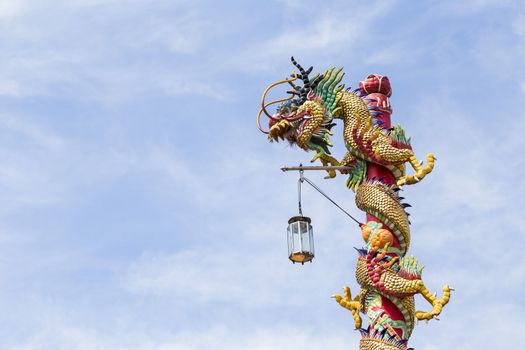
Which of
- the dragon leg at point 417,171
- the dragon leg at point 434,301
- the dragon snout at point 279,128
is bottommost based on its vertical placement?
the dragon leg at point 434,301

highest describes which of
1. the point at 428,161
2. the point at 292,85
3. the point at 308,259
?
the point at 292,85

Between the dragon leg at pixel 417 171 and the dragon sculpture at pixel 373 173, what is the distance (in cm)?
2

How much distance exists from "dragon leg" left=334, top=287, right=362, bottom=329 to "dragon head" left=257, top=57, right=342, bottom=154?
2.61 meters

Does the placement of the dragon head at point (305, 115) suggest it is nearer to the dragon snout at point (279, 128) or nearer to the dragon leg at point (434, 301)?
the dragon snout at point (279, 128)

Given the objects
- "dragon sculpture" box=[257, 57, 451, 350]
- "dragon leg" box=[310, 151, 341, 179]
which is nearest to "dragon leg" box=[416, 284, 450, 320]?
"dragon sculpture" box=[257, 57, 451, 350]

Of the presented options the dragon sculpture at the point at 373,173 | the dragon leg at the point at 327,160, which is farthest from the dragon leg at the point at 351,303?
the dragon leg at the point at 327,160

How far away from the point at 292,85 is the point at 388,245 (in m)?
3.57

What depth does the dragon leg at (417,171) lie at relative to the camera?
27.7 metres

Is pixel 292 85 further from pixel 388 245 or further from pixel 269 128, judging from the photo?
pixel 388 245

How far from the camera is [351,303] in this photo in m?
27.8

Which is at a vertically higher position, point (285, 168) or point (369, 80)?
point (369, 80)

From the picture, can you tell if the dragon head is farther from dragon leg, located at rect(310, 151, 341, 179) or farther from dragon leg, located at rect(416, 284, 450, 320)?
dragon leg, located at rect(416, 284, 450, 320)

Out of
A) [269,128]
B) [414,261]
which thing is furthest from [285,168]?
[414,261]

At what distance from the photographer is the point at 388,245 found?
27484 millimetres
